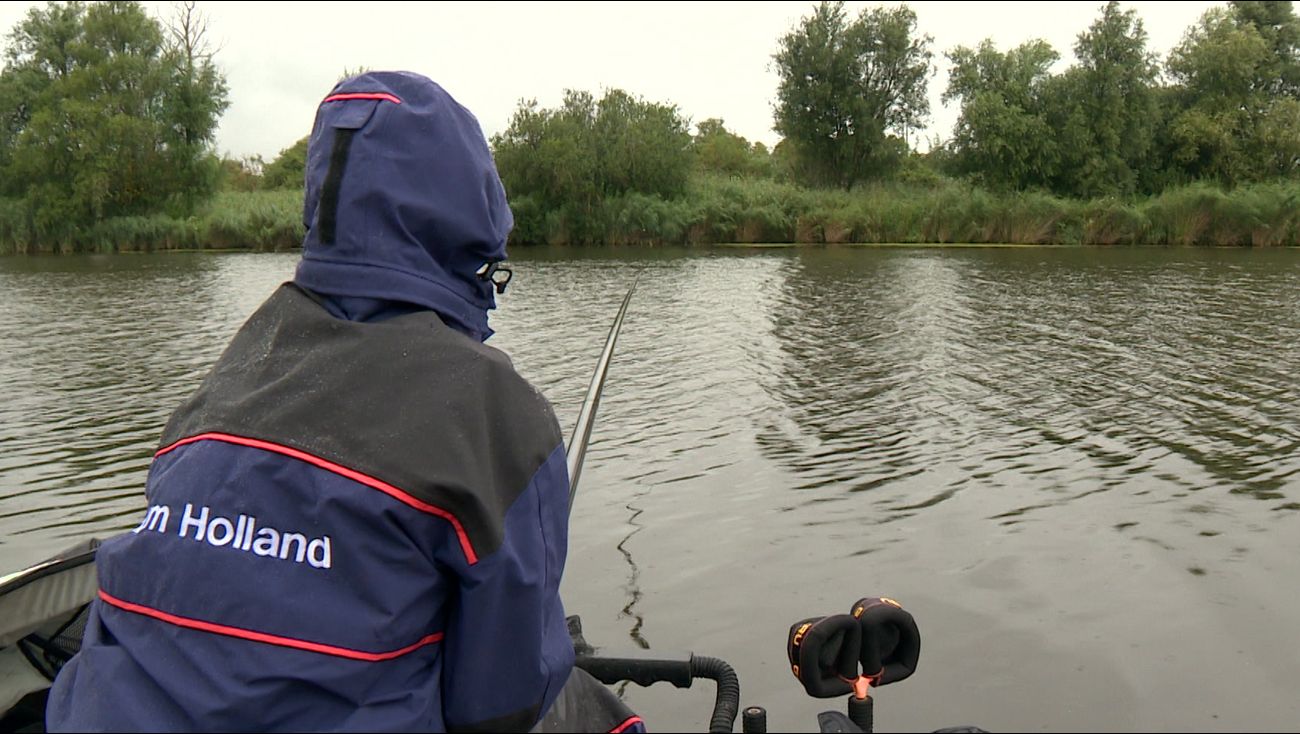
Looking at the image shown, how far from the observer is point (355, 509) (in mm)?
1557

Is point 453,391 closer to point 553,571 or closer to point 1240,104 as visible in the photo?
point 553,571

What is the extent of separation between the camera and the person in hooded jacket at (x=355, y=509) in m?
1.56

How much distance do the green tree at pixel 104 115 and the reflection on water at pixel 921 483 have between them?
2740 cm

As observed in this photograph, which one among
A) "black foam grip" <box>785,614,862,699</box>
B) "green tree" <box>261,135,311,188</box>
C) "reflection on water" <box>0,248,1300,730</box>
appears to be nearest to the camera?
"black foam grip" <box>785,614,862,699</box>

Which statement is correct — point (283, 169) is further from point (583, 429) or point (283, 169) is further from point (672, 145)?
point (583, 429)

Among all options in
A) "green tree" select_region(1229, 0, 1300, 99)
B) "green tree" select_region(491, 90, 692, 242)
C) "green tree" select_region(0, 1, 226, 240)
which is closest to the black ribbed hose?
"green tree" select_region(491, 90, 692, 242)

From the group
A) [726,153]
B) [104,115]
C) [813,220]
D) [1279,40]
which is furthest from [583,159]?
[1279,40]

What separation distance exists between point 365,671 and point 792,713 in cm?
254

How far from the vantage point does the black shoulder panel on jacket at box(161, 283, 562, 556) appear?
1586mm

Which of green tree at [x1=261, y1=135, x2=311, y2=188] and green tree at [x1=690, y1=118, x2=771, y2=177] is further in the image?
green tree at [x1=261, y1=135, x2=311, y2=188]

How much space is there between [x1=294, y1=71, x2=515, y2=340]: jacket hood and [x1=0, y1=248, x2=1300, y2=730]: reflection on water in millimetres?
2409

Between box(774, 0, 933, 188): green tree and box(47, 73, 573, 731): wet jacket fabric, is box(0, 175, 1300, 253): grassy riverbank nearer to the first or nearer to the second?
box(774, 0, 933, 188): green tree

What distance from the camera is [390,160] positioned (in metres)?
1.78

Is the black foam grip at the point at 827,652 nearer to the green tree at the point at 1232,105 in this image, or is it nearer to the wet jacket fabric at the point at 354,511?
the wet jacket fabric at the point at 354,511
